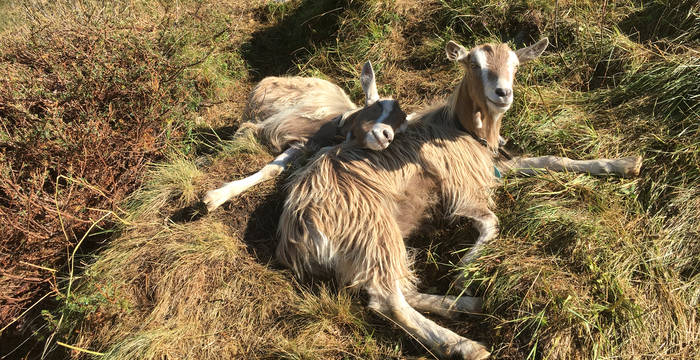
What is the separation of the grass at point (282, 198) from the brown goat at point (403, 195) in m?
0.16

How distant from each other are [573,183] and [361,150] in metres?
1.65

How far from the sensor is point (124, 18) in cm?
541

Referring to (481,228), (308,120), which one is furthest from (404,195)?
A: (308,120)

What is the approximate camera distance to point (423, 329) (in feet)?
9.89

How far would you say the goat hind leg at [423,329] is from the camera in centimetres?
284

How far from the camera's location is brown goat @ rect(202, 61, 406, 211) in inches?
149

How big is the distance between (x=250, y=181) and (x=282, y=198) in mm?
336

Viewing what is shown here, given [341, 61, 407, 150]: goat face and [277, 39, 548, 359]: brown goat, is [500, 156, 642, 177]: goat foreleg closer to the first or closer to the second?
[277, 39, 548, 359]: brown goat

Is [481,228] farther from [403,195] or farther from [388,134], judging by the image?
[388,134]

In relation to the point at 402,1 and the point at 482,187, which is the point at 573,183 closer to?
the point at 482,187

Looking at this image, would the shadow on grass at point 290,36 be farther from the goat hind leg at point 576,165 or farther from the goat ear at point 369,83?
the goat hind leg at point 576,165

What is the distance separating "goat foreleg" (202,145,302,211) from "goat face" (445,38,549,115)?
1.82m

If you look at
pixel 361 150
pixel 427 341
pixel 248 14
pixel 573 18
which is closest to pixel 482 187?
pixel 361 150

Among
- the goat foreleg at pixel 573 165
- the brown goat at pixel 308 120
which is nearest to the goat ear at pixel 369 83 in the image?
the brown goat at pixel 308 120
